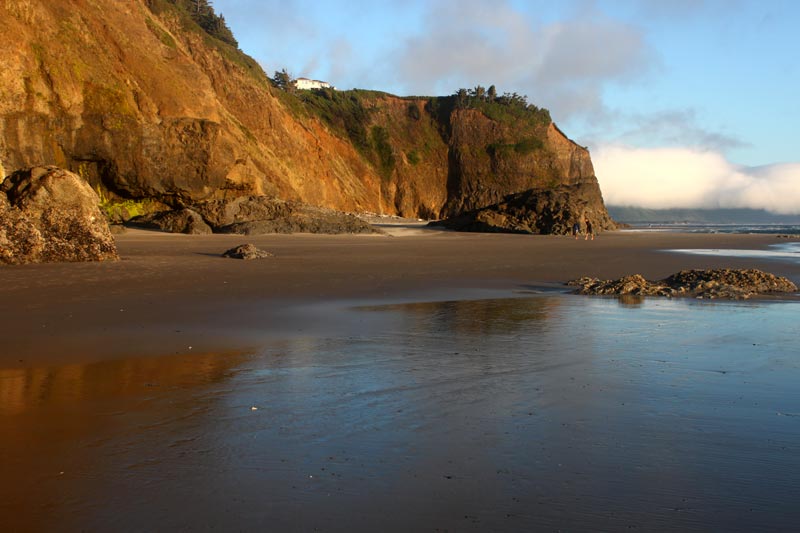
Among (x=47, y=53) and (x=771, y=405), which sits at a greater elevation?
(x=47, y=53)

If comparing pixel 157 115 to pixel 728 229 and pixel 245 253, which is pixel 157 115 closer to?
pixel 245 253

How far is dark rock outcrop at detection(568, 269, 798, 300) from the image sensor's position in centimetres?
1080

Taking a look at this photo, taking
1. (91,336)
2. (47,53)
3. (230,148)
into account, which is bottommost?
(91,336)

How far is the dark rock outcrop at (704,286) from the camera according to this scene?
10.8m

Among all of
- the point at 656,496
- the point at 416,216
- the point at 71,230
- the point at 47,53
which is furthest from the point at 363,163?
the point at 656,496

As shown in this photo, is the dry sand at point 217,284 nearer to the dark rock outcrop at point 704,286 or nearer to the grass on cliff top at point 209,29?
the dark rock outcrop at point 704,286

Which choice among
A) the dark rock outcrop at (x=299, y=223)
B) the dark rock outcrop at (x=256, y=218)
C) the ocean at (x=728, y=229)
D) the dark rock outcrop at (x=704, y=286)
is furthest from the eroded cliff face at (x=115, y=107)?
the ocean at (x=728, y=229)

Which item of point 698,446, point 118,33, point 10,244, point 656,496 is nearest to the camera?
point 656,496

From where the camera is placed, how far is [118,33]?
32062 mm

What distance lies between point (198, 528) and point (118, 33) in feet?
110

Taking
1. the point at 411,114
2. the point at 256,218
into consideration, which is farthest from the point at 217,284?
the point at 411,114

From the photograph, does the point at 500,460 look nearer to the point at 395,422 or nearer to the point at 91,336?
the point at 395,422

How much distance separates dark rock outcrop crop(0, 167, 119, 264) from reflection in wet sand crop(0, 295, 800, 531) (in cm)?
896

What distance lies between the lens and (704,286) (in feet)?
36.1
